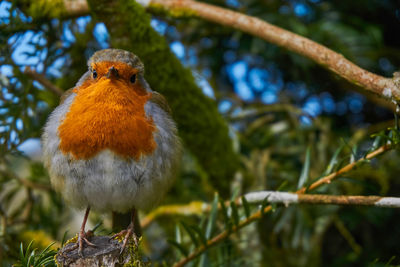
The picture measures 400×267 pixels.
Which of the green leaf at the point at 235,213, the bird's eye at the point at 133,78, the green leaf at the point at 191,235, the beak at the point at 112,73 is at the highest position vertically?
the beak at the point at 112,73

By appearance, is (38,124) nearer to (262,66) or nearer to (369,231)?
(262,66)

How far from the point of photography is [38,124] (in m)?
3.15

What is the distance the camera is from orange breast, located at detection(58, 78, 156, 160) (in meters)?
2.32

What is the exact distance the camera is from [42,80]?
3.05m

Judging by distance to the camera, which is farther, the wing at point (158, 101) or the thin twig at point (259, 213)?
the wing at point (158, 101)

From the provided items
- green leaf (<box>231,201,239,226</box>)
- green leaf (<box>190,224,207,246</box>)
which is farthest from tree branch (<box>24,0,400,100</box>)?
green leaf (<box>190,224,207,246</box>)

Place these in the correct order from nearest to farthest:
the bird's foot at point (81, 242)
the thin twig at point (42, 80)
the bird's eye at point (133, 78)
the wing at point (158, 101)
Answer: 1. the bird's foot at point (81, 242)
2. the bird's eye at point (133, 78)
3. the wing at point (158, 101)
4. the thin twig at point (42, 80)

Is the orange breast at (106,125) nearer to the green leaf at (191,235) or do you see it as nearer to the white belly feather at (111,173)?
the white belly feather at (111,173)

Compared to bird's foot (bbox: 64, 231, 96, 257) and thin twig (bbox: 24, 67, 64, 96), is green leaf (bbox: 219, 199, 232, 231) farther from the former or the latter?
thin twig (bbox: 24, 67, 64, 96)

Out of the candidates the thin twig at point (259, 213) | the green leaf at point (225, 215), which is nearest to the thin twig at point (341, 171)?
the thin twig at point (259, 213)

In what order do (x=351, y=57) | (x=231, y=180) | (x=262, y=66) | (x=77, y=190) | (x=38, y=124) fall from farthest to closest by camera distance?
(x=262, y=66) → (x=231, y=180) → (x=351, y=57) → (x=38, y=124) → (x=77, y=190)

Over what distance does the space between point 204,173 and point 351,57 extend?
→ 4.65 ft

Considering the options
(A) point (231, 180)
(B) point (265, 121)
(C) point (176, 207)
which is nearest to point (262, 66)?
(B) point (265, 121)

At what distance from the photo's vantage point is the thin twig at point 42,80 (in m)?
2.98
